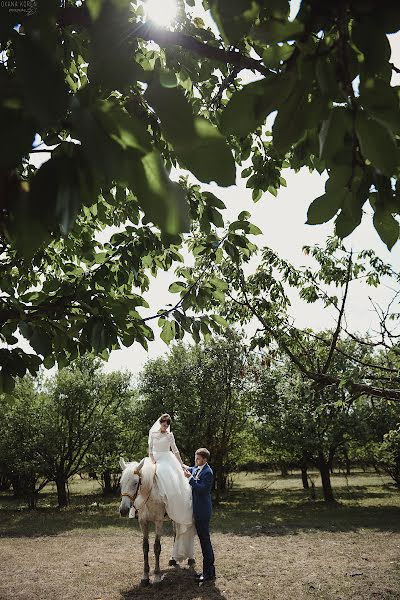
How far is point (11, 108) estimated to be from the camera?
0.63m

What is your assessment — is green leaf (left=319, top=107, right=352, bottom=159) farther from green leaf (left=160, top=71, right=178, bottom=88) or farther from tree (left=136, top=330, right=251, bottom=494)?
tree (left=136, top=330, right=251, bottom=494)

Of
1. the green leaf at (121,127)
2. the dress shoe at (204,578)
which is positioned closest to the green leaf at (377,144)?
the green leaf at (121,127)

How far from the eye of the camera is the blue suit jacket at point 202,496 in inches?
323

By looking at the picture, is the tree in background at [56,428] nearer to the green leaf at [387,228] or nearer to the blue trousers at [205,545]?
the blue trousers at [205,545]

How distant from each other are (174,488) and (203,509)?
0.69 meters

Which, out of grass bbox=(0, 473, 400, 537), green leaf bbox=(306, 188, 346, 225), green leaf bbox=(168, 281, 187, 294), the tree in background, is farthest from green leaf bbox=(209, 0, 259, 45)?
the tree in background

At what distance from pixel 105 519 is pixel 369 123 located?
19.9 meters

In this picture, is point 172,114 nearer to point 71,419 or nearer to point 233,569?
point 233,569

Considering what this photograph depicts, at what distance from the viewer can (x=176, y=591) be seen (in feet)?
25.1

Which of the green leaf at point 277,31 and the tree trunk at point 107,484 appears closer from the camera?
the green leaf at point 277,31

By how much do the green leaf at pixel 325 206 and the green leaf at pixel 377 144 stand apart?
0.79 ft

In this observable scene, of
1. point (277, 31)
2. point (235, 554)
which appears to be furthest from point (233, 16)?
point (235, 554)

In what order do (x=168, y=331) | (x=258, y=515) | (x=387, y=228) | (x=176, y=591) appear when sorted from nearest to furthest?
1. (x=387, y=228)
2. (x=168, y=331)
3. (x=176, y=591)
4. (x=258, y=515)

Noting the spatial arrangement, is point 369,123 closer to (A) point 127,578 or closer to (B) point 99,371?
(A) point 127,578
